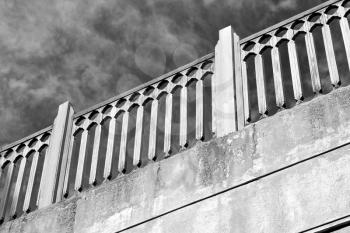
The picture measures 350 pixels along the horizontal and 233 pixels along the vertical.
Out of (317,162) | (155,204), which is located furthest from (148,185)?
(317,162)

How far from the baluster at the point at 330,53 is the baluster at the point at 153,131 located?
6.24 feet

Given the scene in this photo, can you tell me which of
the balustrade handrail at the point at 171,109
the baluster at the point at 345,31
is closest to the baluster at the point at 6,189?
the balustrade handrail at the point at 171,109

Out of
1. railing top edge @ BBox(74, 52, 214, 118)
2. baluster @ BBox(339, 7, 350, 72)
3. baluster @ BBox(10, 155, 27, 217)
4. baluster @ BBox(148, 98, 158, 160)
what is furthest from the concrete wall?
railing top edge @ BBox(74, 52, 214, 118)

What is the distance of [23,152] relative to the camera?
29.4ft

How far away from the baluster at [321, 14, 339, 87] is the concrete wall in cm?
36

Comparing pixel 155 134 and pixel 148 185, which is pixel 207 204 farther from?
pixel 155 134

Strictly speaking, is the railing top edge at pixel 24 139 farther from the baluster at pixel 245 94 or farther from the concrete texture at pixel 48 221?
the baluster at pixel 245 94

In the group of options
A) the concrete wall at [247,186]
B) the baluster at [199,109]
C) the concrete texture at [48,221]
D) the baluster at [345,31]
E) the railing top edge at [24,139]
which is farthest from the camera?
the railing top edge at [24,139]

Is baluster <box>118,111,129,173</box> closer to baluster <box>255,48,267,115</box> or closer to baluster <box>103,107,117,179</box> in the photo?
baluster <box>103,107,117,179</box>

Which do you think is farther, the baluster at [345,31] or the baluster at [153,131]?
the baluster at [153,131]

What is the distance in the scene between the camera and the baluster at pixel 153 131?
7.75 m

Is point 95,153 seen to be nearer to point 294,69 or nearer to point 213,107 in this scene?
point 213,107

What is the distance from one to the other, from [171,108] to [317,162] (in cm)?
206

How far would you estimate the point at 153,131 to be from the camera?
26.1 ft
